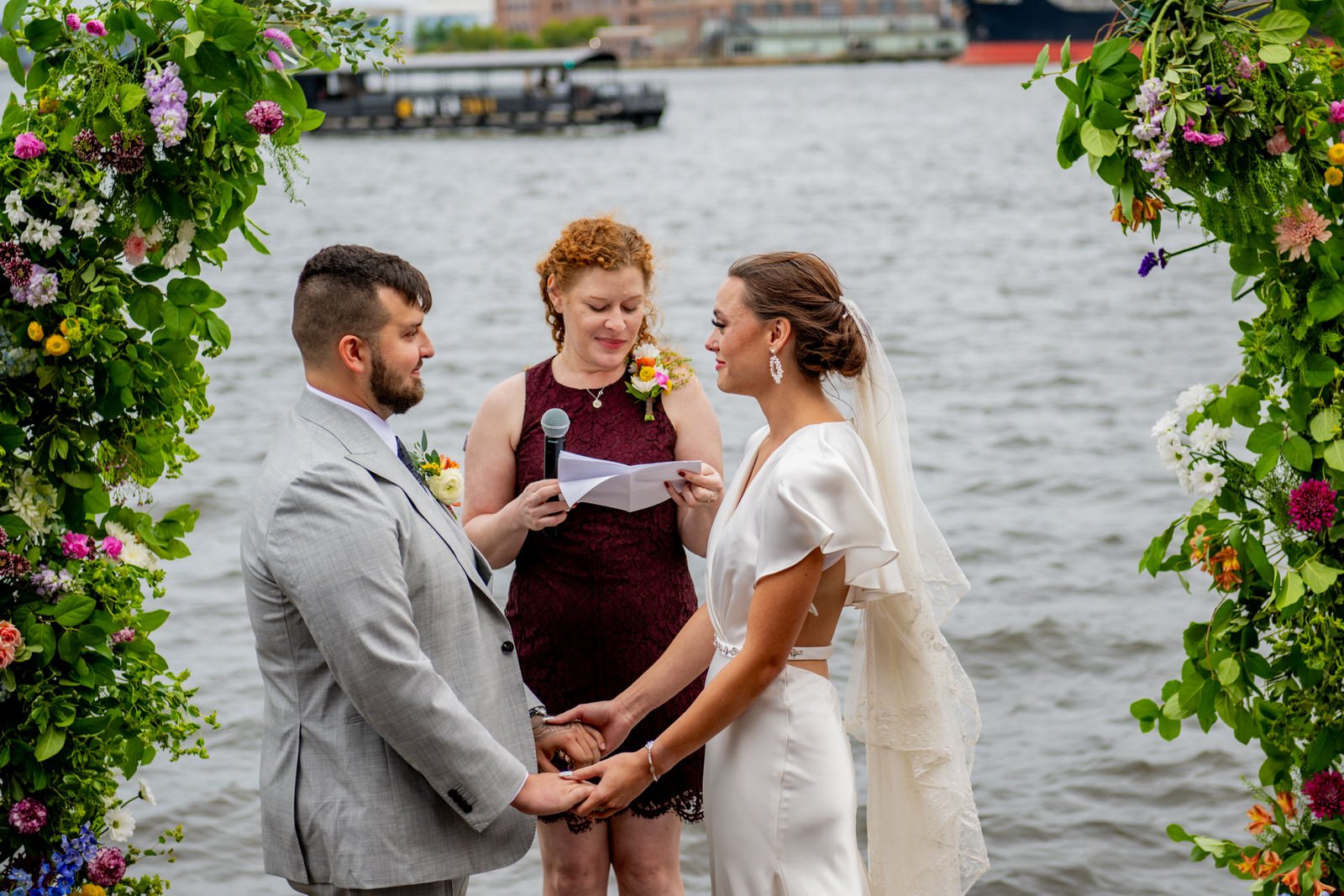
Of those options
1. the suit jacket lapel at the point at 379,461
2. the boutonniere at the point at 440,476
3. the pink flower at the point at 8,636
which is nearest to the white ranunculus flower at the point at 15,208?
the suit jacket lapel at the point at 379,461

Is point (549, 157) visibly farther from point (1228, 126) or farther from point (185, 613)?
point (1228, 126)

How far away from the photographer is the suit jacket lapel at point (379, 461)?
2.85 meters

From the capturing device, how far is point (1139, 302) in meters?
19.3

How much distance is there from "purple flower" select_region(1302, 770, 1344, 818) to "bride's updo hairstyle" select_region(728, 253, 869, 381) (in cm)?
143

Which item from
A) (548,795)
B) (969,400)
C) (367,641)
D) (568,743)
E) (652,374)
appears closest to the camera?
(367,641)

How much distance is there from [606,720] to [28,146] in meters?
1.81

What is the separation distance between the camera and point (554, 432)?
3463mm

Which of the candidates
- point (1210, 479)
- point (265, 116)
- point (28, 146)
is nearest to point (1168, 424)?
point (1210, 479)

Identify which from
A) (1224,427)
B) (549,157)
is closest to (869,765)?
(1224,427)

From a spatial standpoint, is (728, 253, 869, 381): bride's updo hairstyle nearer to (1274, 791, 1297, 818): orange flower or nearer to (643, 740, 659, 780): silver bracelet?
(643, 740, 659, 780): silver bracelet

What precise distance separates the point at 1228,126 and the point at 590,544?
1787mm

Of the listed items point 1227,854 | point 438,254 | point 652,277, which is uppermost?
point 652,277

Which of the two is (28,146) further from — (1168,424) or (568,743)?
(1168,424)

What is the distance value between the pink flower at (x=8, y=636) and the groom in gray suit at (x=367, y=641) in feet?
1.89
